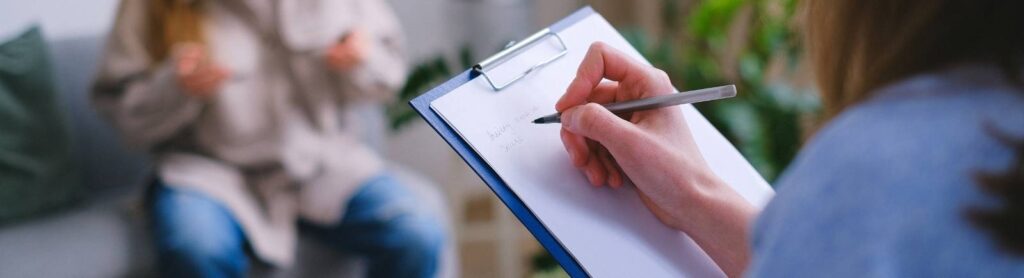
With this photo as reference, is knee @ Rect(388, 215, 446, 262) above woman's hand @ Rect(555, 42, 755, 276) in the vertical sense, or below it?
below

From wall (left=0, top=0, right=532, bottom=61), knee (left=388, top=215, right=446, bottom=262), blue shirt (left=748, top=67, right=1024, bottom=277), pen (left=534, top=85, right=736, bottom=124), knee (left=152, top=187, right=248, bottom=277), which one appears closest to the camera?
blue shirt (left=748, top=67, right=1024, bottom=277)

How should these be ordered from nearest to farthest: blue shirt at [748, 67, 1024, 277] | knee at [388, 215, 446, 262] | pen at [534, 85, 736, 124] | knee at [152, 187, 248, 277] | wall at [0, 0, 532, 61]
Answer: blue shirt at [748, 67, 1024, 277] → pen at [534, 85, 736, 124] → knee at [152, 187, 248, 277] → knee at [388, 215, 446, 262] → wall at [0, 0, 532, 61]

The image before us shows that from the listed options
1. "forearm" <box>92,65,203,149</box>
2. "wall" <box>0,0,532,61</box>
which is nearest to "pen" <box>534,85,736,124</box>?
"forearm" <box>92,65,203,149</box>

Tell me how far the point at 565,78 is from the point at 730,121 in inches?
31.6

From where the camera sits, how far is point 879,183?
40 cm

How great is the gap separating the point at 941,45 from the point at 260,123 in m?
1.27

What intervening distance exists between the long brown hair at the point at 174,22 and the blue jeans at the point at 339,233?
9.9 inches

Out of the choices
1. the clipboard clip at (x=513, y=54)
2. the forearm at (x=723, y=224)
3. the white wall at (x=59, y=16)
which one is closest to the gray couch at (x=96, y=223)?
the white wall at (x=59, y=16)

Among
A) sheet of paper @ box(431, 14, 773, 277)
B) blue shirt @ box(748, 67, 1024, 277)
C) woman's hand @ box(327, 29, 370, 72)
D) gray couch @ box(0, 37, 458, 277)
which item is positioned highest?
blue shirt @ box(748, 67, 1024, 277)

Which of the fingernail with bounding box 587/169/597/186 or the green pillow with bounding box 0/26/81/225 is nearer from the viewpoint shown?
the fingernail with bounding box 587/169/597/186

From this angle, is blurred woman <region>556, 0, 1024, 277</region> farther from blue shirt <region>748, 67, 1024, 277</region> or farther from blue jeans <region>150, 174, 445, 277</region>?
blue jeans <region>150, 174, 445, 277</region>

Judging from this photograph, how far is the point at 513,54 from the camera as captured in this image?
31.9 inches

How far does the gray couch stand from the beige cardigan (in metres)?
0.09

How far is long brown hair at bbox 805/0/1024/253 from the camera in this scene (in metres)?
0.39
